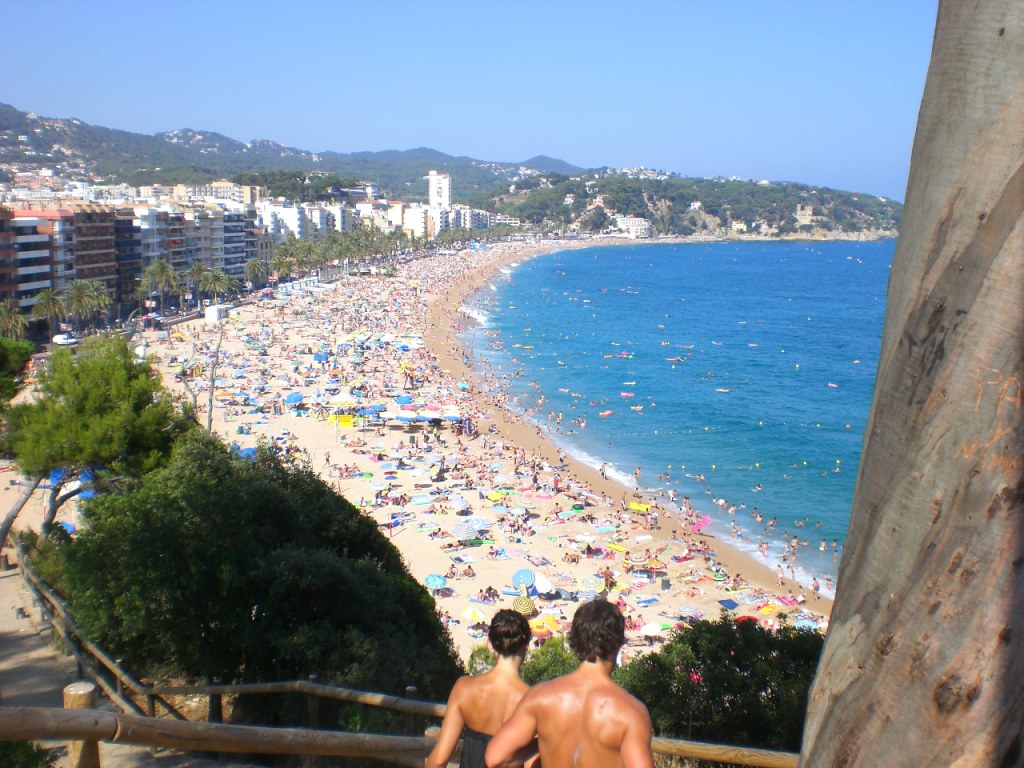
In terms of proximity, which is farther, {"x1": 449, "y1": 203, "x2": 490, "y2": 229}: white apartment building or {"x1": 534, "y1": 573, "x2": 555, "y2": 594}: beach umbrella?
{"x1": 449, "y1": 203, "x2": 490, "y2": 229}: white apartment building

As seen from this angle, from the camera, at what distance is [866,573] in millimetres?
1367

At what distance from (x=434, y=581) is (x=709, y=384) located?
25.4m

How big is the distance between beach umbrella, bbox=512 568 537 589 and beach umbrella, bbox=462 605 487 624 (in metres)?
1.32

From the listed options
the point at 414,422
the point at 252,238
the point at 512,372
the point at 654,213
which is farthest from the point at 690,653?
the point at 654,213

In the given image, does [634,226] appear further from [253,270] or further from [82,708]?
[82,708]

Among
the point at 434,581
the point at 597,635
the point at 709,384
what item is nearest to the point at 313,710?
the point at 597,635

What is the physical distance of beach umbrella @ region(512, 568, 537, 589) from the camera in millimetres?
15519

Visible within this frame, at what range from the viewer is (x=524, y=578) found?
15.6m

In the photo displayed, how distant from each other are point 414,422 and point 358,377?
263 inches

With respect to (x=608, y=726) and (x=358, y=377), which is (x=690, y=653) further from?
(x=358, y=377)

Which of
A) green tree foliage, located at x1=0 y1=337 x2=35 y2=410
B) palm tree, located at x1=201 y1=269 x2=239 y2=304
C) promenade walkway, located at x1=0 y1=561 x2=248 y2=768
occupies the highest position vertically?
green tree foliage, located at x1=0 y1=337 x2=35 y2=410

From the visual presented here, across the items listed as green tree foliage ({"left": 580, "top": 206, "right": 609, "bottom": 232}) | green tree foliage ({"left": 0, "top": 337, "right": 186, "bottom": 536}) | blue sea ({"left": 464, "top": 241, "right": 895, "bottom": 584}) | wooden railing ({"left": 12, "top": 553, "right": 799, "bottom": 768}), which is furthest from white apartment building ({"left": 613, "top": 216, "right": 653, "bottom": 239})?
wooden railing ({"left": 12, "top": 553, "right": 799, "bottom": 768})

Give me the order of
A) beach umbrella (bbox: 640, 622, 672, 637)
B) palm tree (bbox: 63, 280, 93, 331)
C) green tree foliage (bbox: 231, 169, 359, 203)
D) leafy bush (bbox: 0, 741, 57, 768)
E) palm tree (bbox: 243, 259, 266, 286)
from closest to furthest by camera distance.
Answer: leafy bush (bbox: 0, 741, 57, 768) < beach umbrella (bbox: 640, 622, 672, 637) < palm tree (bbox: 63, 280, 93, 331) < palm tree (bbox: 243, 259, 266, 286) < green tree foliage (bbox: 231, 169, 359, 203)

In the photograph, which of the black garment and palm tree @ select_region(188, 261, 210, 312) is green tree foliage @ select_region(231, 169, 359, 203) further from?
the black garment
